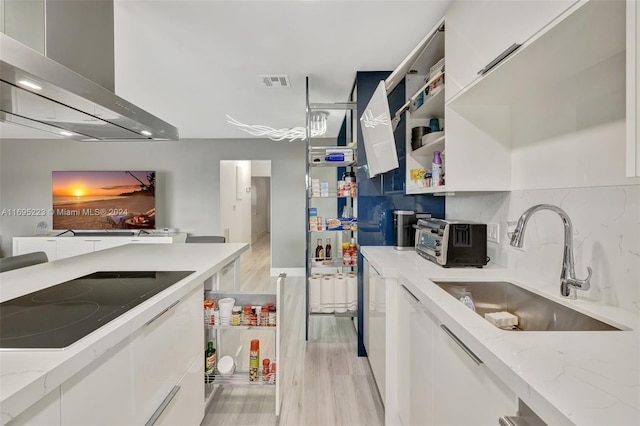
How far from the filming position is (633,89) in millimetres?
619

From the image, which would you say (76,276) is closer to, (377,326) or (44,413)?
(44,413)

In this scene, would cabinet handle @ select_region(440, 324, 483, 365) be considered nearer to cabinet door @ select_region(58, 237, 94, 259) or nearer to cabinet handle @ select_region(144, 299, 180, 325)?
cabinet handle @ select_region(144, 299, 180, 325)

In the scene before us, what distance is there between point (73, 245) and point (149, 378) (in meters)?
5.04

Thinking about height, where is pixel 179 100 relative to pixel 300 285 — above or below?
above

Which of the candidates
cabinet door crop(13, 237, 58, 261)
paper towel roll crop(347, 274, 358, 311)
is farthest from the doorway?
cabinet door crop(13, 237, 58, 261)

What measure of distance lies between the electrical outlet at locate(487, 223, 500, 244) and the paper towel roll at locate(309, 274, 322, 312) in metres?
1.41

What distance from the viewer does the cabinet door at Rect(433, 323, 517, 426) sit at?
71 centimetres

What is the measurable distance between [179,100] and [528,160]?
338cm

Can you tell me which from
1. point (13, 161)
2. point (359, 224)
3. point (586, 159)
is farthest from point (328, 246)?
point (13, 161)

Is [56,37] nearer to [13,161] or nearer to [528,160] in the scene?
[528,160]

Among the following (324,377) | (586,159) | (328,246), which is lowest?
(324,377)

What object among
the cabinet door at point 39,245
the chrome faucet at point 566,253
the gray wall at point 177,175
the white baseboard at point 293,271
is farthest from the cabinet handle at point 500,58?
the cabinet door at point 39,245

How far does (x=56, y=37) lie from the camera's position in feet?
4.13

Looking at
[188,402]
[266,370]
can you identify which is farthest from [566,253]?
[188,402]
